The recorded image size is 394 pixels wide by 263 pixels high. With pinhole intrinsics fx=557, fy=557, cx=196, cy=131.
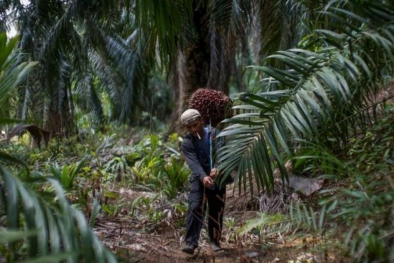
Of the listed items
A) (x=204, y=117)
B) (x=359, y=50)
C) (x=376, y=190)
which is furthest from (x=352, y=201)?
(x=204, y=117)

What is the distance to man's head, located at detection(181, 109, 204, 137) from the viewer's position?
511 centimetres

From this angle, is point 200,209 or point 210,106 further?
point 210,106

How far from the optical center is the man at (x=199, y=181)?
511cm

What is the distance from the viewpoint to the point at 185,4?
5754mm

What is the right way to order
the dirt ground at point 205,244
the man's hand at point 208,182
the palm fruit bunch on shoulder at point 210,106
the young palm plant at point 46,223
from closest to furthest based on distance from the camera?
the young palm plant at point 46,223 → the dirt ground at point 205,244 → the man's hand at point 208,182 → the palm fruit bunch on shoulder at point 210,106

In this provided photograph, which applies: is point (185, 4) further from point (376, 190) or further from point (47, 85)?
point (47, 85)

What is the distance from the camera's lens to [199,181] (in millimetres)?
5184

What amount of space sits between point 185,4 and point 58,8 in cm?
281

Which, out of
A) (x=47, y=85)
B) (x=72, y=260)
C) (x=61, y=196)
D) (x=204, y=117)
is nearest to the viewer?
(x=72, y=260)

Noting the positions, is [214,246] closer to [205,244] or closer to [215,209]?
[215,209]

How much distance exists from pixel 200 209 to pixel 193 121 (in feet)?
2.73

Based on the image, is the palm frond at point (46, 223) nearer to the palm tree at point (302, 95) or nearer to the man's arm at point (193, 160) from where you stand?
the palm tree at point (302, 95)

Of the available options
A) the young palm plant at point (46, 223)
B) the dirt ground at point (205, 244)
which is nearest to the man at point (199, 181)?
the dirt ground at point (205, 244)

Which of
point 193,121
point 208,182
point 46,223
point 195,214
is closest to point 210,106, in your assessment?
point 193,121
